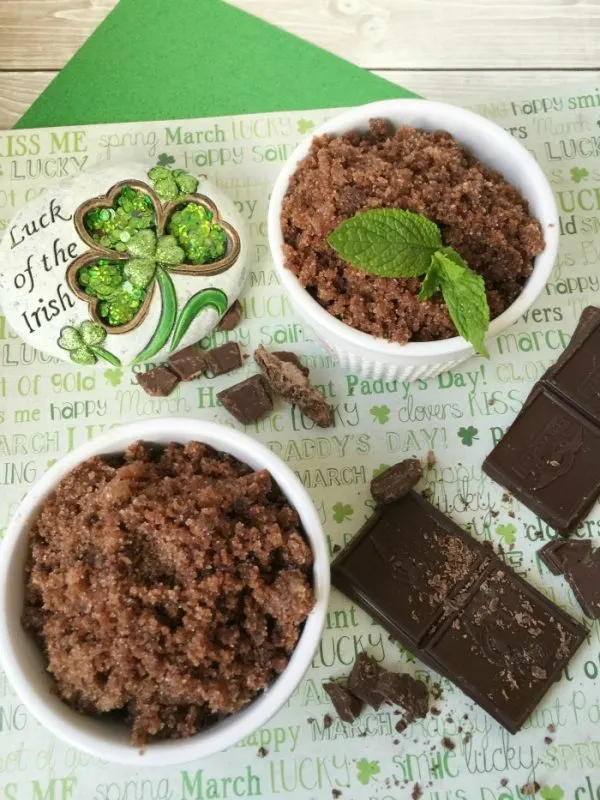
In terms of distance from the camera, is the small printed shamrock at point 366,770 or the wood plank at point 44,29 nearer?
the small printed shamrock at point 366,770

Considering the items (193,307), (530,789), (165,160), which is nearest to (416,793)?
(530,789)

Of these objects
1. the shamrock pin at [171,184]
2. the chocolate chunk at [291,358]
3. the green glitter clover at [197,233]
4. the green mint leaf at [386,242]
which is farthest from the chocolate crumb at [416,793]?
the shamrock pin at [171,184]

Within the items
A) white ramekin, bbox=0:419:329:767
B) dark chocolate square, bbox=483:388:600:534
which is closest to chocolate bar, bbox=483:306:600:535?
dark chocolate square, bbox=483:388:600:534

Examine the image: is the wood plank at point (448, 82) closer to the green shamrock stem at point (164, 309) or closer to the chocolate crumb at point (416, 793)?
the green shamrock stem at point (164, 309)

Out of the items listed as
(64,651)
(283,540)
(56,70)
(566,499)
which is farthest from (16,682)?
(56,70)

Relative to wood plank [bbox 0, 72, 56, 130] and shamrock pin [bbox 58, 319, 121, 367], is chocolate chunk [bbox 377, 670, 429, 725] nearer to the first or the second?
shamrock pin [bbox 58, 319, 121, 367]

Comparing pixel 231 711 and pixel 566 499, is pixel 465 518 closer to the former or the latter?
pixel 566 499

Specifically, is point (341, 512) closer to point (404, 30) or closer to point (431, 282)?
point (431, 282)
